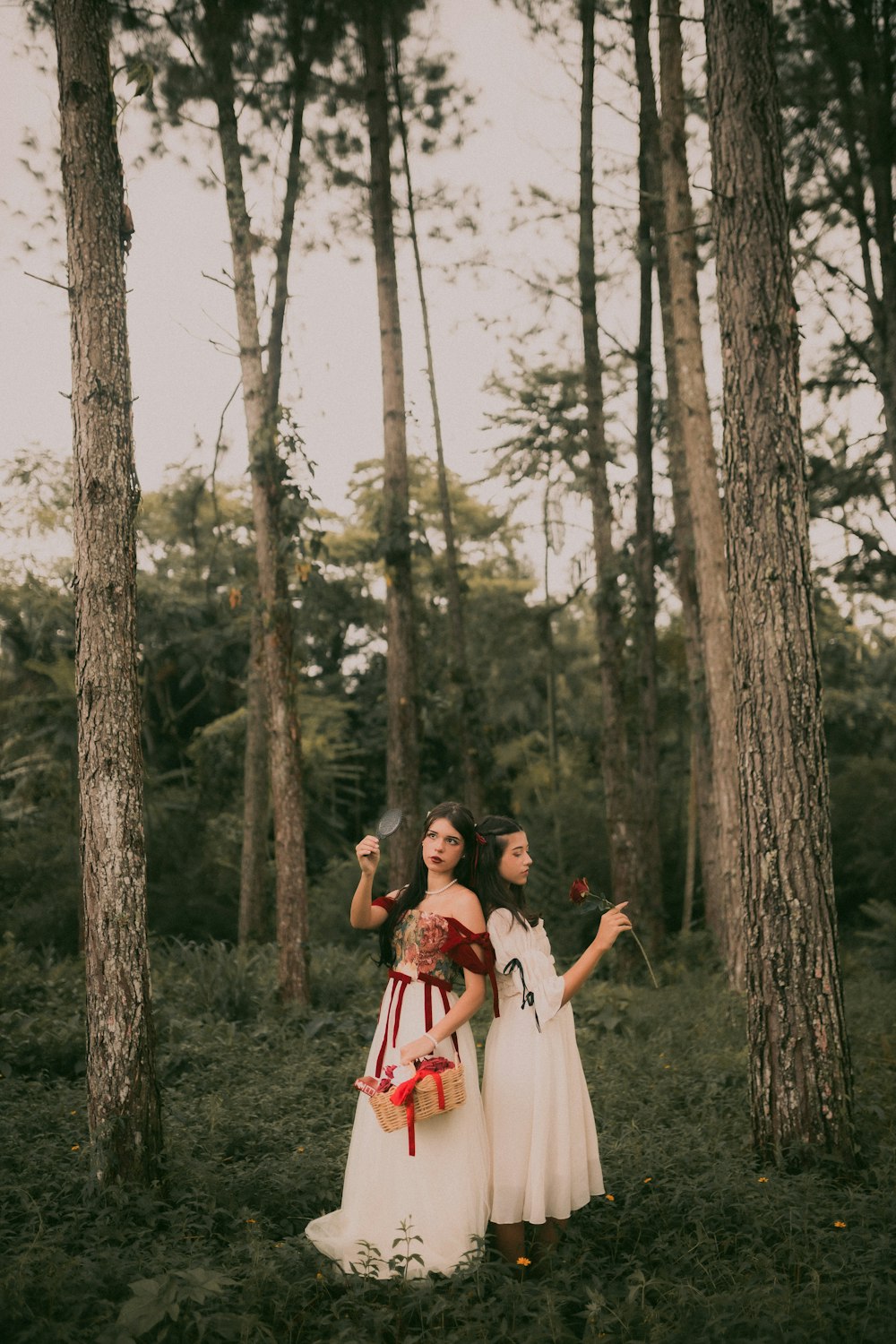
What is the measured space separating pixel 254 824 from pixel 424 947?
8.87 metres

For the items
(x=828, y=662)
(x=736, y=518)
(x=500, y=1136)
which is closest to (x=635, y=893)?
(x=828, y=662)

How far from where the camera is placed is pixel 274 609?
9.88 metres

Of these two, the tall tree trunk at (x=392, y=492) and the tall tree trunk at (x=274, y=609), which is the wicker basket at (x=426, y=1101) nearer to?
the tall tree trunk at (x=274, y=609)

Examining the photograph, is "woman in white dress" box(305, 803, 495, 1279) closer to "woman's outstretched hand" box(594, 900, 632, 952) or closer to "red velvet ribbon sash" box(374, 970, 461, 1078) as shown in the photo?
"red velvet ribbon sash" box(374, 970, 461, 1078)

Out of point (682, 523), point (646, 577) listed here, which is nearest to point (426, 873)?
point (682, 523)

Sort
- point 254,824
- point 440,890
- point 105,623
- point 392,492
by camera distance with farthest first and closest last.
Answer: point 254,824 → point 392,492 → point 105,623 → point 440,890

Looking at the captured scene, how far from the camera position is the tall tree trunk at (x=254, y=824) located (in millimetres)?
12922

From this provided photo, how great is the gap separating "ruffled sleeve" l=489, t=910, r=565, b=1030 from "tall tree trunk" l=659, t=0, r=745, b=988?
5677mm

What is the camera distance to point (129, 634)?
5434 mm

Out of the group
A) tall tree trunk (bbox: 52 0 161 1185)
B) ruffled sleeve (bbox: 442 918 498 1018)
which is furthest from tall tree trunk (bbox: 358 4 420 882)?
ruffled sleeve (bbox: 442 918 498 1018)

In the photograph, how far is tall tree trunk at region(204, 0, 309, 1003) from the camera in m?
9.86

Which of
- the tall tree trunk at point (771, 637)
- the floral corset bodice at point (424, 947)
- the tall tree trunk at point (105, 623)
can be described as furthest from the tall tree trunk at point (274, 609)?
the floral corset bodice at point (424, 947)

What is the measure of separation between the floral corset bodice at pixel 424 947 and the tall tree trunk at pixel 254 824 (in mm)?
8476

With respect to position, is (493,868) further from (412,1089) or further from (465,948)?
(412,1089)
